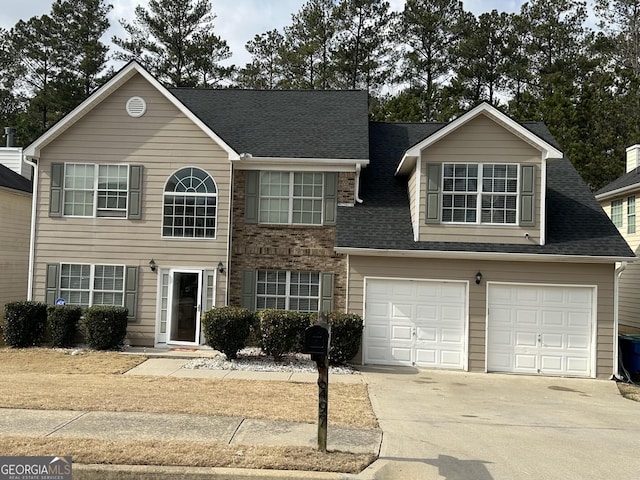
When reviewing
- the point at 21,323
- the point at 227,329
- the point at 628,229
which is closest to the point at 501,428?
the point at 227,329

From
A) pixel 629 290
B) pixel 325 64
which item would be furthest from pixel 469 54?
pixel 629 290

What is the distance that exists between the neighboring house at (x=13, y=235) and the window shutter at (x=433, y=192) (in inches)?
577

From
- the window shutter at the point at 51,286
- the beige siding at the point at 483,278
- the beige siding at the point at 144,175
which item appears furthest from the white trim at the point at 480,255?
the window shutter at the point at 51,286

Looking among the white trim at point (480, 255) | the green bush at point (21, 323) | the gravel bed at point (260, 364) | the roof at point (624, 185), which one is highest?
the roof at point (624, 185)

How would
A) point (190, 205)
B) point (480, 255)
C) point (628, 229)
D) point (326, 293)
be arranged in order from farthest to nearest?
point (628, 229) < point (190, 205) < point (326, 293) < point (480, 255)

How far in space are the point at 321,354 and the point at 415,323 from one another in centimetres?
728

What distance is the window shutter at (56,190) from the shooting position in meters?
14.2

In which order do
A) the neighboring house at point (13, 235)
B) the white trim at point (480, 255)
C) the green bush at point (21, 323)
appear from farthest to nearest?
1. the neighboring house at point (13, 235)
2. the green bush at point (21, 323)
3. the white trim at point (480, 255)

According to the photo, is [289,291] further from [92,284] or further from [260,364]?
[92,284]

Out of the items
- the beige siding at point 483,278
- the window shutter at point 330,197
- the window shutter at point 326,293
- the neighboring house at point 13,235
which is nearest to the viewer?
the beige siding at point 483,278

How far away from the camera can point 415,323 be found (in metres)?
12.8

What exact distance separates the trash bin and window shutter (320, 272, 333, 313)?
7.23 m

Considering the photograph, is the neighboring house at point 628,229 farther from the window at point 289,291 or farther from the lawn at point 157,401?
the lawn at point 157,401

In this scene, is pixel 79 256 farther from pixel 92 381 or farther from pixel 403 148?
pixel 403 148
